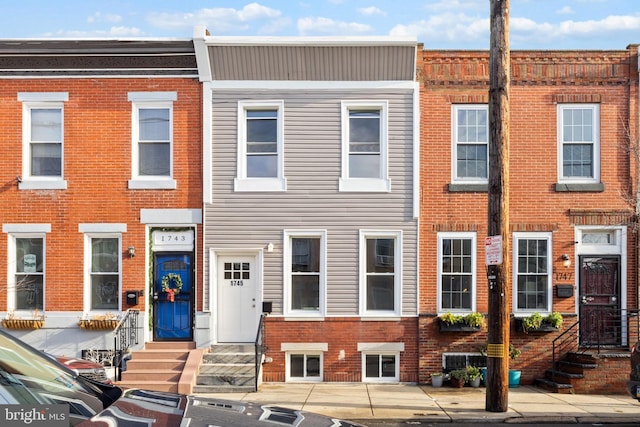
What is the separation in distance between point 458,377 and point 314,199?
16.4 feet

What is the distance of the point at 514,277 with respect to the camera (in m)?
16.3

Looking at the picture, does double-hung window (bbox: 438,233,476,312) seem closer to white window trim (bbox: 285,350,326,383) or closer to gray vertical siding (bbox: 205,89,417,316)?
gray vertical siding (bbox: 205,89,417,316)

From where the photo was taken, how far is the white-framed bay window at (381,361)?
16.1 meters

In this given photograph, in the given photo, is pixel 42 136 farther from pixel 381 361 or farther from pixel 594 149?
pixel 594 149

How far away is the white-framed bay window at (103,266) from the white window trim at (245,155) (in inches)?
114

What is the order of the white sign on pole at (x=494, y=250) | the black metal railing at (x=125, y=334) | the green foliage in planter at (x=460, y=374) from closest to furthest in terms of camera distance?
1. the white sign on pole at (x=494, y=250)
2. the black metal railing at (x=125, y=334)
3. the green foliage in planter at (x=460, y=374)

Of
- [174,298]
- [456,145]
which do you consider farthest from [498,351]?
[174,298]

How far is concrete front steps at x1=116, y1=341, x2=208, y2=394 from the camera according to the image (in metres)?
14.7

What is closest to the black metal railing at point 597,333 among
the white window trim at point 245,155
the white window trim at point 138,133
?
the white window trim at point 245,155

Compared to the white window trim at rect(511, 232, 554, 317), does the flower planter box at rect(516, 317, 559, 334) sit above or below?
below

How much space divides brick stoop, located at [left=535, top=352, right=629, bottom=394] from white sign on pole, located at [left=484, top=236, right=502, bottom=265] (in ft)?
14.6

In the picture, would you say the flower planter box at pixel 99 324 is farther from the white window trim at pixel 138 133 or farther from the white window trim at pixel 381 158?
the white window trim at pixel 381 158

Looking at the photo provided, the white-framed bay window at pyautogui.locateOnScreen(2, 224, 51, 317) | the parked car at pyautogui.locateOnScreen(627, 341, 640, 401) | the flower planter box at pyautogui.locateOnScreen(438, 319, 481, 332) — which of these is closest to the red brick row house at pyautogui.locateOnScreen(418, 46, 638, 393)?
the flower planter box at pyautogui.locateOnScreen(438, 319, 481, 332)

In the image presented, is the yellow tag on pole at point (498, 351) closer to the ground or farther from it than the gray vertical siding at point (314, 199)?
closer to the ground
